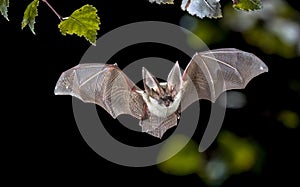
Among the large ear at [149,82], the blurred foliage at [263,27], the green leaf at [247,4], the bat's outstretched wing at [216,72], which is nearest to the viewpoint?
the green leaf at [247,4]

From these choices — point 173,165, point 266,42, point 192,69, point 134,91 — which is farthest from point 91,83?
point 266,42

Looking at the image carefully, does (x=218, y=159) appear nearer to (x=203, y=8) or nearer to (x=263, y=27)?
(x=263, y=27)

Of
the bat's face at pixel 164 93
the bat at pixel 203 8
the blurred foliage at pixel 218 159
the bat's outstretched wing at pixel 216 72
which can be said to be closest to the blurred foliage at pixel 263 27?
the blurred foliage at pixel 218 159

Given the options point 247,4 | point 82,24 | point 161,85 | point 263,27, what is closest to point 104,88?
point 161,85

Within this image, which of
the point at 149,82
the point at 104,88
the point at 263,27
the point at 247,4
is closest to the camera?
the point at 247,4

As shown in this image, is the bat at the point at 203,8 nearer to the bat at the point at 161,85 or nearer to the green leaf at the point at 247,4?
the green leaf at the point at 247,4

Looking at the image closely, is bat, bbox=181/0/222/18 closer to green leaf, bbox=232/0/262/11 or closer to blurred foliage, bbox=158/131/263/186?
green leaf, bbox=232/0/262/11

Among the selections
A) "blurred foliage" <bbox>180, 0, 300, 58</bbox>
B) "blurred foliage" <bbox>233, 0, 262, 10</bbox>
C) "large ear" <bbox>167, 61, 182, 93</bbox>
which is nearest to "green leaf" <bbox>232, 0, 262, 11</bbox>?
"blurred foliage" <bbox>233, 0, 262, 10</bbox>

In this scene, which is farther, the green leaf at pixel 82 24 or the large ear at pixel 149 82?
the large ear at pixel 149 82
